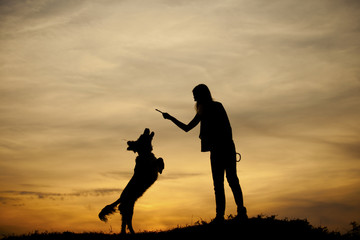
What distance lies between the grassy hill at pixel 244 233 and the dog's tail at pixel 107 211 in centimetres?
48

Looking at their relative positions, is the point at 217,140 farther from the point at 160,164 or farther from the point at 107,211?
the point at 107,211

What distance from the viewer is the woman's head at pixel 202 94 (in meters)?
8.24

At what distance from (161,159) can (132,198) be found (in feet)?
4.29

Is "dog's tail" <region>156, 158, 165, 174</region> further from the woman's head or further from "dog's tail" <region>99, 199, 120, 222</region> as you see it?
the woman's head

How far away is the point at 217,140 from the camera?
26.5 feet

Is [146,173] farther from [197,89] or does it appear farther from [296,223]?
[296,223]

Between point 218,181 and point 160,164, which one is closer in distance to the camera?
point 218,181

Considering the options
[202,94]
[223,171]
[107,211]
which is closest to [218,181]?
[223,171]

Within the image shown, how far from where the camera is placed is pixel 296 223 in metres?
9.46

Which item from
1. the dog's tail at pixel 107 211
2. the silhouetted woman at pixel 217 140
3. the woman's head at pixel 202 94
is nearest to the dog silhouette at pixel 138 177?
the dog's tail at pixel 107 211

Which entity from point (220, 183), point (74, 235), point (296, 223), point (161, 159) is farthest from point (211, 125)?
point (74, 235)

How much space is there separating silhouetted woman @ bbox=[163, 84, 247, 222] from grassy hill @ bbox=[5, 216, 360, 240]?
463mm

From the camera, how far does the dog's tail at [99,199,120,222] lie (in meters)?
9.59

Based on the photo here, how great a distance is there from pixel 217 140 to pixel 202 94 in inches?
44.4
